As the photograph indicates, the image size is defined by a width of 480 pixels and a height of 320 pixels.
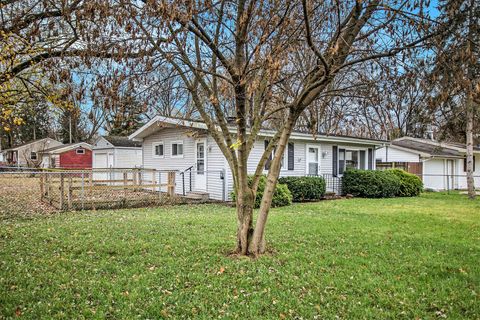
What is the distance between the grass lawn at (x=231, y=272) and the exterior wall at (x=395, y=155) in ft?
53.1

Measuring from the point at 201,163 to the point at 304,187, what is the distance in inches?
166

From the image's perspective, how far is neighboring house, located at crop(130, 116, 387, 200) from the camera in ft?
44.0

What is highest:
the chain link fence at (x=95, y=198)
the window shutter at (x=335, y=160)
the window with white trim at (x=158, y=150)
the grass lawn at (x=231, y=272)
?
the window with white trim at (x=158, y=150)

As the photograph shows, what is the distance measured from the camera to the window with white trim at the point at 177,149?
50.2ft

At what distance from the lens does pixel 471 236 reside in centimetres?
716

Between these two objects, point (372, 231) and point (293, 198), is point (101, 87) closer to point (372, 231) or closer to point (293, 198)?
point (372, 231)

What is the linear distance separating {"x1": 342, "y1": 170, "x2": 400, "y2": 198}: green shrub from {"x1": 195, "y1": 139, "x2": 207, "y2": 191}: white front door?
6.70 m

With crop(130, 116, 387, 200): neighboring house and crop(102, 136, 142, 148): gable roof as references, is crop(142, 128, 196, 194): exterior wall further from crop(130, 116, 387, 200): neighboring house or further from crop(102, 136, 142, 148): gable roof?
crop(102, 136, 142, 148): gable roof

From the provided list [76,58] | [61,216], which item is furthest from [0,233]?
[76,58]

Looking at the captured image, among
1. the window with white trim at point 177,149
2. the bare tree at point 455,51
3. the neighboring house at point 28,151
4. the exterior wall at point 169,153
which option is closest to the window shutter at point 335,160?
the exterior wall at point 169,153

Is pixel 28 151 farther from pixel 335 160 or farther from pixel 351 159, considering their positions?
pixel 351 159

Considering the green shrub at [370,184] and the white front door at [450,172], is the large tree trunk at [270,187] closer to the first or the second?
the green shrub at [370,184]

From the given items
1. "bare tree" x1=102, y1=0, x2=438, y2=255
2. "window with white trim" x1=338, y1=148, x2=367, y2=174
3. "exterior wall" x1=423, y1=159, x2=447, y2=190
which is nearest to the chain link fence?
"bare tree" x1=102, y1=0, x2=438, y2=255

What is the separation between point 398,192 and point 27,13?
51.8ft
